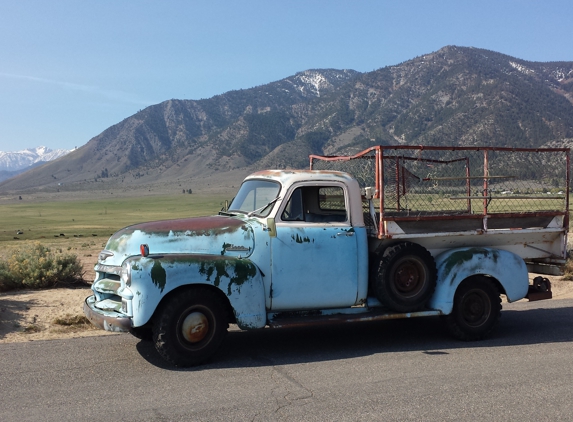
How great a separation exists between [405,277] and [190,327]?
281 cm

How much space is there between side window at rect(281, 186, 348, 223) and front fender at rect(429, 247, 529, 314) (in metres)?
1.57

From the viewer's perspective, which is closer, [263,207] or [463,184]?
[263,207]

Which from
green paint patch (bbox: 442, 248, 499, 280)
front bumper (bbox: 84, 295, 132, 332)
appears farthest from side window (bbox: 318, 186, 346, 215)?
front bumper (bbox: 84, 295, 132, 332)

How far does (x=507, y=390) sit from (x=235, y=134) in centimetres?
19534

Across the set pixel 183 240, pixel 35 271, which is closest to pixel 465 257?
pixel 183 240

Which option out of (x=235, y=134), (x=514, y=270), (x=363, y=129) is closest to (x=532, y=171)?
(x=514, y=270)

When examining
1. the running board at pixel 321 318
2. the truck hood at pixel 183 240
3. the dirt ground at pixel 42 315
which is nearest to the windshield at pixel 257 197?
the truck hood at pixel 183 240

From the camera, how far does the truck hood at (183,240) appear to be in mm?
6820

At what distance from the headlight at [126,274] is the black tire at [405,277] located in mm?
2986

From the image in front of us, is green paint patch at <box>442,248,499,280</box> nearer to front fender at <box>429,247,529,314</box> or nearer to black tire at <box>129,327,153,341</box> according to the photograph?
front fender at <box>429,247,529,314</box>

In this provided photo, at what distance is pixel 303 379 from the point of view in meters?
6.20

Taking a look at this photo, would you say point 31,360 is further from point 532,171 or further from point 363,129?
point 363,129

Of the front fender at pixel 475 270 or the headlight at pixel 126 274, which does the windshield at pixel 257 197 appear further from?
the front fender at pixel 475 270

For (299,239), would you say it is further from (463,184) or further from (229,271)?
(463,184)
